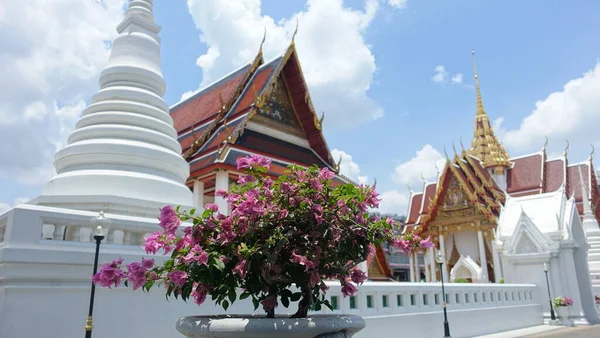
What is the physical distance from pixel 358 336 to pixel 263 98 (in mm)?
7830

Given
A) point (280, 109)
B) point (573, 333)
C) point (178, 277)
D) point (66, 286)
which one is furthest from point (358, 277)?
point (280, 109)

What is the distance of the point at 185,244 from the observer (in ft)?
7.76

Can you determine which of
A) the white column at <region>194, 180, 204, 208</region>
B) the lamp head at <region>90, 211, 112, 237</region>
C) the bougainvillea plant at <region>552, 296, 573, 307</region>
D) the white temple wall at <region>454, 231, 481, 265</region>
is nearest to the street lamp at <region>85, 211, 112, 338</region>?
the lamp head at <region>90, 211, 112, 237</region>

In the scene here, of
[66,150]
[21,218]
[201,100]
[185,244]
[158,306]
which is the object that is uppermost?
[201,100]

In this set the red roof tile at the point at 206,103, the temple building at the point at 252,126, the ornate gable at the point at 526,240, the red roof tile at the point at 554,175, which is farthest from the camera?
the red roof tile at the point at 554,175

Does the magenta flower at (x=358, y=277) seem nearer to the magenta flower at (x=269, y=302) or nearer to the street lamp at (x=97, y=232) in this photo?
the magenta flower at (x=269, y=302)

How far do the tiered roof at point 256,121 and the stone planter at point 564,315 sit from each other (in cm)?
615

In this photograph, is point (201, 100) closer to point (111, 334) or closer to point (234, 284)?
point (111, 334)

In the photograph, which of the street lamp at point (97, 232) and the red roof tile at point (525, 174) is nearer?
the street lamp at point (97, 232)

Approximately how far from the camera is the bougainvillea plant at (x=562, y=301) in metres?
9.99

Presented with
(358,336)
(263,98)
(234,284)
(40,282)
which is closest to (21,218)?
(40,282)

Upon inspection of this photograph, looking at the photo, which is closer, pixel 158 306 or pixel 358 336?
pixel 158 306

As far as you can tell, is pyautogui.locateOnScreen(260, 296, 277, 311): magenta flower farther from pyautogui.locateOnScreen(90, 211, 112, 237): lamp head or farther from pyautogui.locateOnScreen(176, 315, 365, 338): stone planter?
pyautogui.locateOnScreen(90, 211, 112, 237): lamp head

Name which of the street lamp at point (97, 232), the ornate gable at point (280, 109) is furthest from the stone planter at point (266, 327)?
the ornate gable at point (280, 109)
